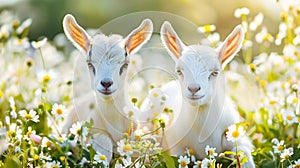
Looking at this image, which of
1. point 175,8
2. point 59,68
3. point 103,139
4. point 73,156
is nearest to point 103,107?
point 103,139

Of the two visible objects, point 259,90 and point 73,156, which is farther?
point 259,90

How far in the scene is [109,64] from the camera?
2754mm

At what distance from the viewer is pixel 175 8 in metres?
8.55

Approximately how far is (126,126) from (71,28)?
1.78ft

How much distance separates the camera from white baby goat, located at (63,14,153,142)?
2.75 metres

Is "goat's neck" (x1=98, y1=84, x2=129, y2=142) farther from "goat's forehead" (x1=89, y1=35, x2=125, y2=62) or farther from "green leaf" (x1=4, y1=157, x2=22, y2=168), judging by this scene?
"green leaf" (x1=4, y1=157, x2=22, y2=168)

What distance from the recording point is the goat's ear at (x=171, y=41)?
2846 mm

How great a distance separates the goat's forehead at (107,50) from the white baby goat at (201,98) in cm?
21

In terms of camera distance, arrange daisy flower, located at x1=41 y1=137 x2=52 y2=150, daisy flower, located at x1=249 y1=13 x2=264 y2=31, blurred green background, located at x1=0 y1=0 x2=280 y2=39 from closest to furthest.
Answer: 1. daisy flower, located at x1=41 y1=137 x2=52 y2=150
2. daisy flower, located at x1=249 y1=13 x2=264 y2=31
3. blurred green background, located at x1=0 y1=0 x2=280 y2=39

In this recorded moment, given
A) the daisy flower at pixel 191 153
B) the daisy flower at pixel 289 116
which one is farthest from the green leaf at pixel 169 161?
the daisy flower at pixel 289 116

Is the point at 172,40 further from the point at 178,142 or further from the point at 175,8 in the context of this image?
the point at 175,8

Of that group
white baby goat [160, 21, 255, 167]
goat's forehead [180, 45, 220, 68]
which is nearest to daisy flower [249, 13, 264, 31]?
white baby goat [160, 21, 255, 167]

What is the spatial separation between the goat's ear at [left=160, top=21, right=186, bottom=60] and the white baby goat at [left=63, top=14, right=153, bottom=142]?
0.07m

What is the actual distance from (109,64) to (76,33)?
0.77 feet
